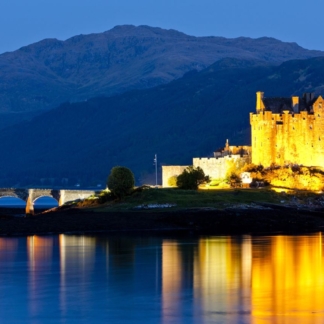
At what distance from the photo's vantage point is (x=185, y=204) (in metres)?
90.7

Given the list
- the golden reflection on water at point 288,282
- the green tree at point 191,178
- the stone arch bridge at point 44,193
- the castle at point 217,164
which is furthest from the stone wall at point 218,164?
the golden reflection on water at point 288,282

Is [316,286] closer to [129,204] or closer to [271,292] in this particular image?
[271,292]

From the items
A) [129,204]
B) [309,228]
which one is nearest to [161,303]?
[309,228]

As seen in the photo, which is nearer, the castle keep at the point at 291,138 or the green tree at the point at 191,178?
the green tree at the point at 191,178

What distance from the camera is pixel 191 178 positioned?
4072 inches

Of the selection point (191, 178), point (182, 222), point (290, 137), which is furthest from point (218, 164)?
point (182, 222)

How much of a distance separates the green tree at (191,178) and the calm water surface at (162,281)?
3095cm

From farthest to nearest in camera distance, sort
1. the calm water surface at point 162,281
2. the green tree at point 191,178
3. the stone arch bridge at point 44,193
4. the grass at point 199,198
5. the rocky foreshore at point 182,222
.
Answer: the stone arch bridge at point 44,193, the green tree at point 191,178, the grass at point 199,198, the rocky foreshore at point 182,222, the calm water surface at point 162,281

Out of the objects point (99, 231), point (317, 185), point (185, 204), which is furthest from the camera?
point (317, 185)

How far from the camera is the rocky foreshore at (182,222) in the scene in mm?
81750

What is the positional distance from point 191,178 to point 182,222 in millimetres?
18361

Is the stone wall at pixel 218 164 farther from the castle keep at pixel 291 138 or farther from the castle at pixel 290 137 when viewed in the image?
the castle keep at pixel 291 138

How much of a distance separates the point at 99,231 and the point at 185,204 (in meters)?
12.3

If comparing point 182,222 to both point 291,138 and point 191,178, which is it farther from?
point 291,138
